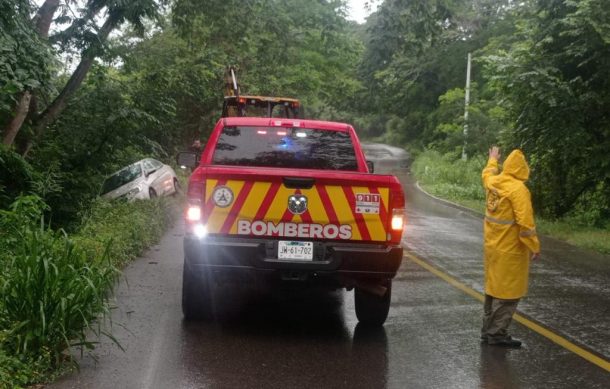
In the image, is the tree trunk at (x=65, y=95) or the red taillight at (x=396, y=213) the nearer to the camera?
the red taillight at (x=396, y=213)

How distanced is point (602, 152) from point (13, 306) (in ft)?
42.7

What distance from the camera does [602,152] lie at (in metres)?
14.9

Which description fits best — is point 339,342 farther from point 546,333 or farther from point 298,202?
point 546,333

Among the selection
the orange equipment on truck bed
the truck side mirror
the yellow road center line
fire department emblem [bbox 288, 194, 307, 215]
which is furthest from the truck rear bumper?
the orange equipment on truck bed

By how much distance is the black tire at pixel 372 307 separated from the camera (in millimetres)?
7004

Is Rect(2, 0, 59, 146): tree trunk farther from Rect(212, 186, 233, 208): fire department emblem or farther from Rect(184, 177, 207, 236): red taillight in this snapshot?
Rect(212, 186, 233, 208): fire department emblem

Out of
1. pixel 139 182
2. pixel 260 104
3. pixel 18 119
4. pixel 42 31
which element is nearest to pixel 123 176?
pixel 139 182

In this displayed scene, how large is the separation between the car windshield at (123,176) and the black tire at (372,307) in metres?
13.1

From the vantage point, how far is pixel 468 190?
27.9 metres

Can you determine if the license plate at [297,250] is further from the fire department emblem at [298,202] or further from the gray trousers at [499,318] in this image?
the gray trousers at [499,318]

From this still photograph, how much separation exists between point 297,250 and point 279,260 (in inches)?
7.1

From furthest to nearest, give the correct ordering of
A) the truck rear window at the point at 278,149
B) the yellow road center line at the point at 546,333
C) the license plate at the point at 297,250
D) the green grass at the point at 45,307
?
the truck rear window at the point at 278,149 < the license plate at the point at 297,250 < the yellow road center line at the point at 546,333 < the green grass at the point at 45,307

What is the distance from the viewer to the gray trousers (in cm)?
647

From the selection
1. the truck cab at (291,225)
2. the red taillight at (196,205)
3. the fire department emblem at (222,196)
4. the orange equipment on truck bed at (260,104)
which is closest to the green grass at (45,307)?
the red taillight at (196,205)
